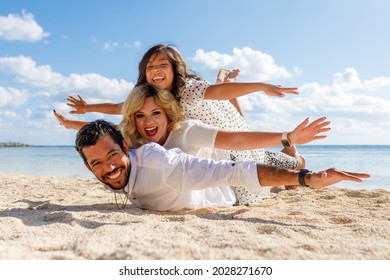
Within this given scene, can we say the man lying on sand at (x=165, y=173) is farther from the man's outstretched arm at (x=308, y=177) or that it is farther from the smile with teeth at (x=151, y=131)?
the smile with teeth at (x=151, y=131)

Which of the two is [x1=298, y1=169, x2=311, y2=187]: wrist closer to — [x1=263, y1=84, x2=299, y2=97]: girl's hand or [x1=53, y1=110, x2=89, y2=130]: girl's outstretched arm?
[x1=263, y1=84, x2=299, y2=97]: girl's hand

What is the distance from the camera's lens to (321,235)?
2.53m

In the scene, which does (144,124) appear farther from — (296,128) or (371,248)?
(371,248)

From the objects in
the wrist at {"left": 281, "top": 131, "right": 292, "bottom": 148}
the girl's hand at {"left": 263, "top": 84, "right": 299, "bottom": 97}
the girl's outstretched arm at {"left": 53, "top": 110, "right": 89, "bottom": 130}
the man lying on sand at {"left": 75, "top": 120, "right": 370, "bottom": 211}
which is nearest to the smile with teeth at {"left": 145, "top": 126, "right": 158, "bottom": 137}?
the man lying on sand at {"left": 75, "top": 120, "right": 370, "bottom": 211}

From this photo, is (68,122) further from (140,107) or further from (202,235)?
(202,235)

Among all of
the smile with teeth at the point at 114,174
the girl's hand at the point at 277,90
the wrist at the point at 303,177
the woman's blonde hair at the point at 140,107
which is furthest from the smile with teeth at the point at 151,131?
the wrist at the point at 303,177

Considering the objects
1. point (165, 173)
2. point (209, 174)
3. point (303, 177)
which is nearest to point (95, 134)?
point (165, 173)

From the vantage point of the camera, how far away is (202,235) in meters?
2.41

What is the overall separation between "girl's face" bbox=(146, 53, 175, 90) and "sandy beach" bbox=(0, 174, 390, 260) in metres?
1.47

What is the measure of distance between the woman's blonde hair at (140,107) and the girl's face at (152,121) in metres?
0.04

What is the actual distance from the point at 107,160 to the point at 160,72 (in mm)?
1568

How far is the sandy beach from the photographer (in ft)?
6.57
